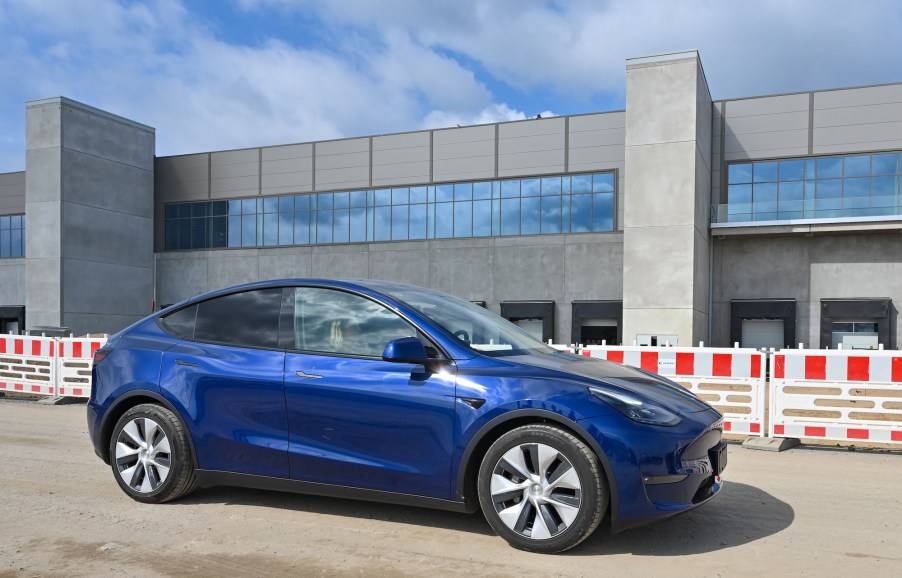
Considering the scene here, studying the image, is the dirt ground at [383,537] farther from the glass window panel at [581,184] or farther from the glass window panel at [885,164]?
the glass window panel at [581,184]

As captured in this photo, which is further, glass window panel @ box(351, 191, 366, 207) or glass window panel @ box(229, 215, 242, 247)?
glass window panel @ box(229, 215, 242, 247)

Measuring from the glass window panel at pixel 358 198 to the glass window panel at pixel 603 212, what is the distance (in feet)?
40.0

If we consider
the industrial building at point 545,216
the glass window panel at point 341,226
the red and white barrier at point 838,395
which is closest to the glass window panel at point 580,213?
the industrial building at point 545,216

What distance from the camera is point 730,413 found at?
30.6 feet

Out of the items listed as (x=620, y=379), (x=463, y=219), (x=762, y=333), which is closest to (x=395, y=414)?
(x=620, y=379)

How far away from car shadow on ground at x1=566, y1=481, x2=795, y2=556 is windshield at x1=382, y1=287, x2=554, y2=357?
4.10ft

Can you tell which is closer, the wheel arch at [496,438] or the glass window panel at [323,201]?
the wheel arch at [496,438]

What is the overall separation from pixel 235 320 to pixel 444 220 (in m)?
32.2

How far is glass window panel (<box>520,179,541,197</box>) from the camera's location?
115 feet

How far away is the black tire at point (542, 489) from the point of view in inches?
156

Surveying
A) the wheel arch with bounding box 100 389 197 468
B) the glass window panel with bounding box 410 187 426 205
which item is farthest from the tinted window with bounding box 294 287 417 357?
the glass window panel with bounding box 410 187 426 205

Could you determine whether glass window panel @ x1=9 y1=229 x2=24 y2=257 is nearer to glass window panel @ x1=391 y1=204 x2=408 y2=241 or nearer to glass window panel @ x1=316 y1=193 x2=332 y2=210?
glass window panel @ x1=316 y1=193 x2=332 y2=210

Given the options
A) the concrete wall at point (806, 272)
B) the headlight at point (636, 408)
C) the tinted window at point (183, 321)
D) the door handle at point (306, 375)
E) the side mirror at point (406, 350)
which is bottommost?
the headlight at point (636, 408)

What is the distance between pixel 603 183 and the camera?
34.0 m
